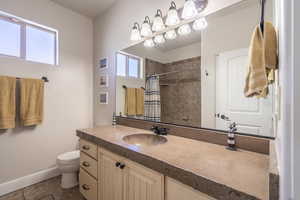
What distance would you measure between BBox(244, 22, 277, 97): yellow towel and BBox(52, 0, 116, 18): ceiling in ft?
6.95

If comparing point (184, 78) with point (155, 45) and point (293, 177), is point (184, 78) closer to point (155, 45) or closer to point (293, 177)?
point (155, 45)

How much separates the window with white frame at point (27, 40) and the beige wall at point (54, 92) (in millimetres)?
86

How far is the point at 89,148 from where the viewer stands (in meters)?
1.43

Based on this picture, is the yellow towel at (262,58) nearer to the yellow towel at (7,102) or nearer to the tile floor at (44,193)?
the tile floor at (44,193)

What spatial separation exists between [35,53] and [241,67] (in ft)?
8.11

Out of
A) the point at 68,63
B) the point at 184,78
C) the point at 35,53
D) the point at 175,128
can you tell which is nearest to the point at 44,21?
the point at 35,53

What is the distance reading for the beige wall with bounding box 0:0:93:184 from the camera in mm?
1768

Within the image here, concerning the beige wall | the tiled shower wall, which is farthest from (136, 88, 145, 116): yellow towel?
the beige wall

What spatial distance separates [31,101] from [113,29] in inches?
58.3

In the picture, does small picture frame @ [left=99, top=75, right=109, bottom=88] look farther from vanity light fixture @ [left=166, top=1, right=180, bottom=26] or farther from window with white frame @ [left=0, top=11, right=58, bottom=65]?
vanity light fixture @ [left=166, top=1, right=180, bottom=26]

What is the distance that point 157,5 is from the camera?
156cm

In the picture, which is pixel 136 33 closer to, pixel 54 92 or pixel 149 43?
pixel 149 43

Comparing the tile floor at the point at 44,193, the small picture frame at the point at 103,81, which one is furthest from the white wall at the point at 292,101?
the small picture frame at the point at 103,81

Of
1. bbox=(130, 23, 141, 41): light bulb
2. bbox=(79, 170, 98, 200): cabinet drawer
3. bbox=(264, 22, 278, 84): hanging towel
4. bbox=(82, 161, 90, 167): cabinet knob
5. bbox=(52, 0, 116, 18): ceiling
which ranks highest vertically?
bbox=(52, 0, 116, 18): ceiling
